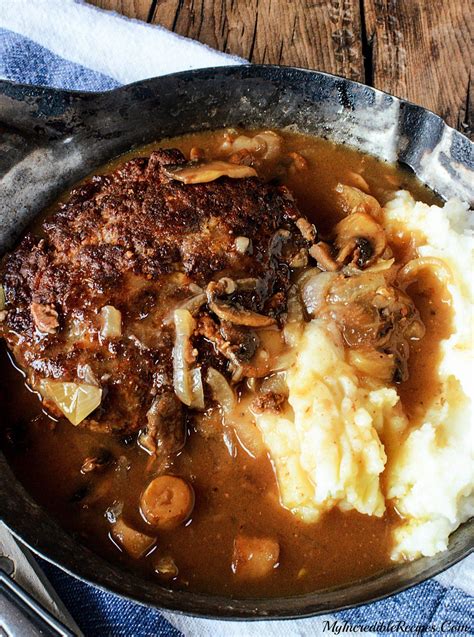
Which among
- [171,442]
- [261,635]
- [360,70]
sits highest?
[360,70]

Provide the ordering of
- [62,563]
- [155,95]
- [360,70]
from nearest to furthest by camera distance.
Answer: [62,563], [155,95], [360,70]

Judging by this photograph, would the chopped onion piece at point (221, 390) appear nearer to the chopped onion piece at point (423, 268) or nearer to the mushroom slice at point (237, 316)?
the mushroom slice at point (237, 316)

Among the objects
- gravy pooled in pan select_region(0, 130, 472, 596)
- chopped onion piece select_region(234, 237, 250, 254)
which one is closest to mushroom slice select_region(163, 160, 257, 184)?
gravy pooled in pan select_region(0, 130, 472, 596)

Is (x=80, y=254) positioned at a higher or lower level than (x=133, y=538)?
higher

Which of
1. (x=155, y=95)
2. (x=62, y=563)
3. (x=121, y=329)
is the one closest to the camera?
(x=62, y=563)

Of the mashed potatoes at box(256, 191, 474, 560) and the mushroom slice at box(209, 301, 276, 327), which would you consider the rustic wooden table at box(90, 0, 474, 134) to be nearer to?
the mashed potatoes at box(256, 191, 474, 560)

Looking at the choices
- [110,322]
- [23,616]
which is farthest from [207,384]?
[23,616]

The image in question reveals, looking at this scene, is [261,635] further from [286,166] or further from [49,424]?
[286,166]

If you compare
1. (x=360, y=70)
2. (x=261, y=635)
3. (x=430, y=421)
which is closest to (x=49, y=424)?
(x=261, y=635)
